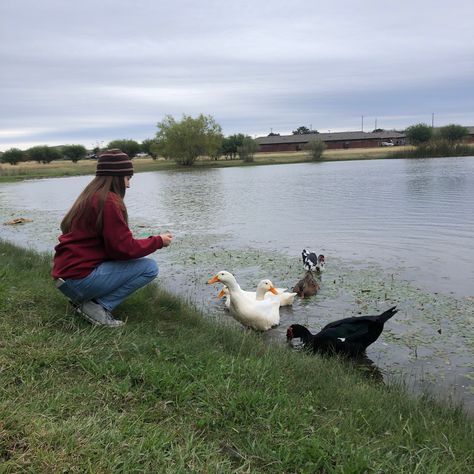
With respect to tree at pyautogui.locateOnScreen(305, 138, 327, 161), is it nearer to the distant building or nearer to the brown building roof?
the distant building

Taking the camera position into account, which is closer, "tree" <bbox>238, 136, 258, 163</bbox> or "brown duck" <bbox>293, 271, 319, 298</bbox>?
"brown duck" <bbox>293, 271, 319, 298</bbox>

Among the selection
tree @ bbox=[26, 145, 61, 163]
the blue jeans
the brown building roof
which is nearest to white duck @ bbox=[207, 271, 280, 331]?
the blue jeans

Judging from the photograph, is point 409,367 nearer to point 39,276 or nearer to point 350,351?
point 350,351

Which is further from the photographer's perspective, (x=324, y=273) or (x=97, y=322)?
(x=324, y=273)

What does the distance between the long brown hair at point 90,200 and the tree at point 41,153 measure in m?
100

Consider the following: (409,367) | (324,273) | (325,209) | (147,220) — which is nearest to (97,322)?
(409,367)

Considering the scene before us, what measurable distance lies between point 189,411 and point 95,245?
199 centimetres

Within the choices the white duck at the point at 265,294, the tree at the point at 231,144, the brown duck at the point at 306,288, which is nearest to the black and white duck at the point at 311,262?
the brown duck at the point at 306,288

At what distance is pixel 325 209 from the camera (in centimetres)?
1839

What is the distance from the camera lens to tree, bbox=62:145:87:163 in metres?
97.1

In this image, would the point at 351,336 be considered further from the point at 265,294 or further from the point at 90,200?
the point at 90,200

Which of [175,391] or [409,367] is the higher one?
[175,391]

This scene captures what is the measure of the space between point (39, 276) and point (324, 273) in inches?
203

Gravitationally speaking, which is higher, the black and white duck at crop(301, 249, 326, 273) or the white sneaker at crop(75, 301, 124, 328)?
the white sneaker at crop(75, 301, 124, 328)
